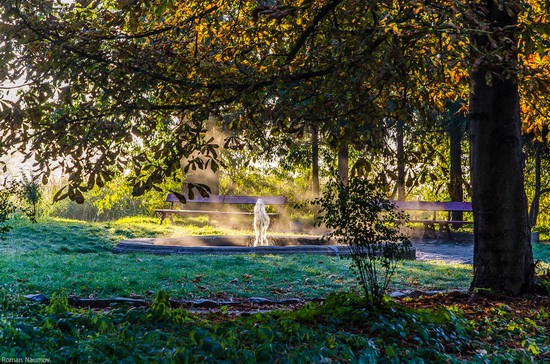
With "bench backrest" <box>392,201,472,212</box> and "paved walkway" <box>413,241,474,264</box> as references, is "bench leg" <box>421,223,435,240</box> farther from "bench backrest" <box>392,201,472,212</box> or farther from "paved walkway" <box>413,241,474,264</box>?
"paved walkway" <box>413,241,474,264</box>

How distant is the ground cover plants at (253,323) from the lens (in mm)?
3748

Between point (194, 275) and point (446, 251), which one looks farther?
point (446, 251)

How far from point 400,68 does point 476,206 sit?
8.08 feet

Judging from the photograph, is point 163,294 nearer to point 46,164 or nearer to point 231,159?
point 46,164

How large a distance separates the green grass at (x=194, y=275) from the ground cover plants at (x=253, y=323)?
27 mm

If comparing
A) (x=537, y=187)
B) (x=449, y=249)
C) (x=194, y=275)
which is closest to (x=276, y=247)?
(x=194, y=275)

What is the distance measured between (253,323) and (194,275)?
3.98 meters

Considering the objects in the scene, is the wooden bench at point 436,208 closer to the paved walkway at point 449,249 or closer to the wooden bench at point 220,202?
the paved walkway at point 449,249

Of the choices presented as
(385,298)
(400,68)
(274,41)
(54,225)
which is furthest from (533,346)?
(54,225)

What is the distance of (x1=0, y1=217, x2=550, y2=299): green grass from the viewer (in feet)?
24.3

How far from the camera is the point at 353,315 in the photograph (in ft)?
16.4

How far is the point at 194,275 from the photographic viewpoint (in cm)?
856

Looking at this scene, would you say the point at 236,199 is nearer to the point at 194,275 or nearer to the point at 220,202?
the point at 220,202

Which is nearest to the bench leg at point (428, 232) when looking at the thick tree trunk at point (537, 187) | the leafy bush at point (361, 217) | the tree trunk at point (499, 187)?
the thick tree trunk at point (537, 187)
